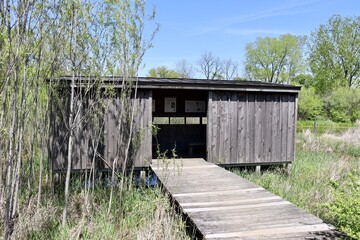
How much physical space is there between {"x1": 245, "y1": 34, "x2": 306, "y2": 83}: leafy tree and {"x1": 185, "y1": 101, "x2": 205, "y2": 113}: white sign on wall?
34022mm

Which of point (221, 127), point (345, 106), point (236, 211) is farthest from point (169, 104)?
point (345, 106)

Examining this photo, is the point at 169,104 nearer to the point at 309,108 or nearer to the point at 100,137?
the point at 100,137

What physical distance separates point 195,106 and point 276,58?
35.9 metres

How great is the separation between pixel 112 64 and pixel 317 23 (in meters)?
36.8

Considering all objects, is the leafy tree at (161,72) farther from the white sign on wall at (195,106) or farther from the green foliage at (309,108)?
the white sign on wall at (195,106)

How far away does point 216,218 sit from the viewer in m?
3.83

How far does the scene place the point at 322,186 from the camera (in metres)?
6.77

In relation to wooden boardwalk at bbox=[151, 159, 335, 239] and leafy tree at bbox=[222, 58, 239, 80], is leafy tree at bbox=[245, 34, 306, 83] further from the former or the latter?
wooden boardwalk at bbox=[151, 159, 335, 239]

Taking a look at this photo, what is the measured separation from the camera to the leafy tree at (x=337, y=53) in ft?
109

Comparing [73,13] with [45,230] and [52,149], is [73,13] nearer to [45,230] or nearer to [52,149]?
[45,230]

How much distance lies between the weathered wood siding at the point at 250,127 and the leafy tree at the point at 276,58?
35.0 metres

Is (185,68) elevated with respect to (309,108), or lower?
elevated

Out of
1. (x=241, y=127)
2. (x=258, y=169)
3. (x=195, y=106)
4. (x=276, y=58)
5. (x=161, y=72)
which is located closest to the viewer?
(x=241, y=127)

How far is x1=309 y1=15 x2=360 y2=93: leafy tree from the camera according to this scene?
3328cm
